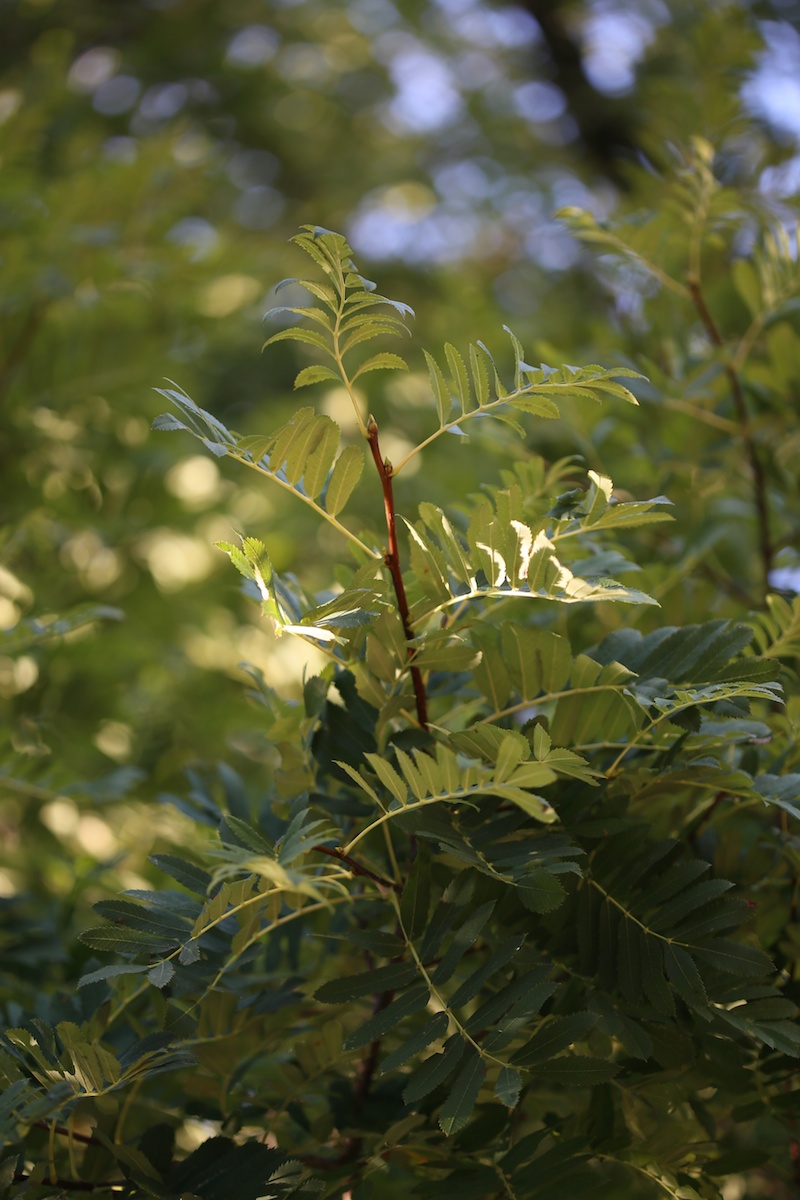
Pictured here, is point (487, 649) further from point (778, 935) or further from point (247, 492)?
point (247, 492)

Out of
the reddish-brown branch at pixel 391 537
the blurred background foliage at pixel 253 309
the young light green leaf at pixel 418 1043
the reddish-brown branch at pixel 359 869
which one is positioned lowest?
the blurred background foliage at pixel 253 309

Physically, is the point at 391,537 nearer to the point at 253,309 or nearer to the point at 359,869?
the point at 359,869

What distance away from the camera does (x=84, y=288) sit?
1.18m

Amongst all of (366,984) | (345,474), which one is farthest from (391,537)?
(366,984)

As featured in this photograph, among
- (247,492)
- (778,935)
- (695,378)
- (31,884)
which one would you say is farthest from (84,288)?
(778,935)

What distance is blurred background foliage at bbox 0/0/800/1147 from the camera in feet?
2.41

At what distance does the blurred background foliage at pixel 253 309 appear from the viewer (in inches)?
29.0

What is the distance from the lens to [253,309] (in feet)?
6.00

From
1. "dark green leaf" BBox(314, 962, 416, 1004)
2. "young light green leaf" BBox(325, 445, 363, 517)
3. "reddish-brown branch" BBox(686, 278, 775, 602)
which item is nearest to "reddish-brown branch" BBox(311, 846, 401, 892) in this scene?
"dark green leaf" BBox(314, 962, 416, 1004)

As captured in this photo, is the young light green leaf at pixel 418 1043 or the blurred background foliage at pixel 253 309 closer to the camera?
the young light green leaf at pixel 418 1043

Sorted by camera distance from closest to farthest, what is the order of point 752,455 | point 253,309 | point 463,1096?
point 463,1096 → point 752,455 → point 253,309

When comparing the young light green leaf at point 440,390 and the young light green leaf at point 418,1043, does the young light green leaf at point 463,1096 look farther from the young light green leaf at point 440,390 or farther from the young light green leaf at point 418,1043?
the young light green leaf at point 440,390

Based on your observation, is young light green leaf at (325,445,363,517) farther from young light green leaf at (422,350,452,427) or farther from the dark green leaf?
the dark green leaf

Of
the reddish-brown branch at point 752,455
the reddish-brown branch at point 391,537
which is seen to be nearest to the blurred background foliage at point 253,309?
the reddish-brown branch at point 752,455
